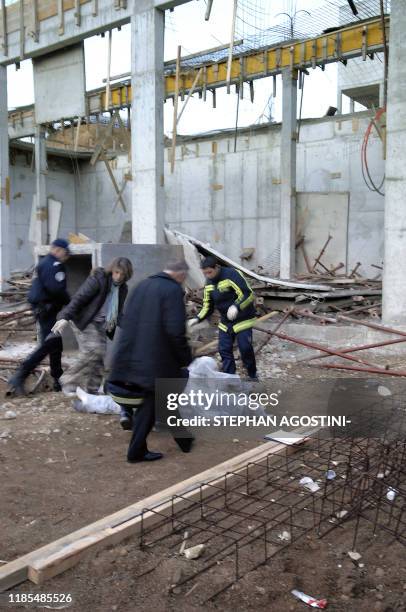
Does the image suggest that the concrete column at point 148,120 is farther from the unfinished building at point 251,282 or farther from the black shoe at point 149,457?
the black shoe at point 149,457

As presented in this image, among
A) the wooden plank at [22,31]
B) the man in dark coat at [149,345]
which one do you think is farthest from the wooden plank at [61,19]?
the man in dark coat at [149,345]

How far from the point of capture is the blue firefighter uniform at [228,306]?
21.0ft

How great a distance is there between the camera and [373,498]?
351 centimetres

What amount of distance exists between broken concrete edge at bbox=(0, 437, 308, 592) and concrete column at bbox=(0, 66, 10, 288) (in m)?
12.7

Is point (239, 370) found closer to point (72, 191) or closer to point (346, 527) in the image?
point (346, 527)

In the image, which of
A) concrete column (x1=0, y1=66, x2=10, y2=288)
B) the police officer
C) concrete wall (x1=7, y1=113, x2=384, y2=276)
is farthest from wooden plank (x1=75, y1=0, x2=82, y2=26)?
the police officer

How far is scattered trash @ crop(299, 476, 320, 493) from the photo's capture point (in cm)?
380

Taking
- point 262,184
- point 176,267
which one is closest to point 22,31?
point 262,184

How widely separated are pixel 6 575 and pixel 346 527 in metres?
1.96

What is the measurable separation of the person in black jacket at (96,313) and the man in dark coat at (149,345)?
5.37ft

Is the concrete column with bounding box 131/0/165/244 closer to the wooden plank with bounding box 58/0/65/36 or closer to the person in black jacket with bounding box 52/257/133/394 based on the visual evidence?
the wooden plank with bounding box 58/0/65/36

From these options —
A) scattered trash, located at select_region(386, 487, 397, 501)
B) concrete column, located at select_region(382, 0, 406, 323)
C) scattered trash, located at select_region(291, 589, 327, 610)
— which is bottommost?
scattered trash, located at select_region(291, 589, 327, 610)

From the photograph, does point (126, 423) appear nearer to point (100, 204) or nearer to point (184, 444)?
point (184, 444)

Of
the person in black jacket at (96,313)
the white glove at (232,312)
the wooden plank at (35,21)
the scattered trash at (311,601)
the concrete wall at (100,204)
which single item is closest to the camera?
the scattered trash at (311,601)
